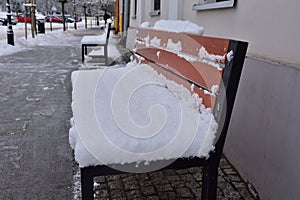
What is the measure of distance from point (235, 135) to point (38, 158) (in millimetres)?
1620

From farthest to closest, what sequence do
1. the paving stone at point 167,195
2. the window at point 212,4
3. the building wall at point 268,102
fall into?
the window at point 212,4
the paving stone at point 167,195
the building wall at point 268,102

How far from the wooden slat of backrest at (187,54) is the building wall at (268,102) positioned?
1.33 feet

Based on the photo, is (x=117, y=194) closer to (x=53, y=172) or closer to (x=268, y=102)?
(x=53, y=172)

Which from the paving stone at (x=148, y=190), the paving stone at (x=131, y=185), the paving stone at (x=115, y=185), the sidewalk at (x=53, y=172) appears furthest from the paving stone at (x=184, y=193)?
the paving stone at (x=115, y=185)

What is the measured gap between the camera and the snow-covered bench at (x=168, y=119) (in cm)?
160

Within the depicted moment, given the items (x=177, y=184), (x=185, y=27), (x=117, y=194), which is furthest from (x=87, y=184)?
(x=185, y=27)

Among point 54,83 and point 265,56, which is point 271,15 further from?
point 54,83

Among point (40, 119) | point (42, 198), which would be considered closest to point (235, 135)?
point (42, 198)

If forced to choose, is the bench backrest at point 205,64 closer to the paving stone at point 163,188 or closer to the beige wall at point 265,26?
the beige wall at point 265,26

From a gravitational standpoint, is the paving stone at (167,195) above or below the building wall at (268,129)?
below

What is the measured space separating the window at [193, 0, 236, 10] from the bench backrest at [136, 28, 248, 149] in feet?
1.80

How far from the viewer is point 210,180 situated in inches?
71.6

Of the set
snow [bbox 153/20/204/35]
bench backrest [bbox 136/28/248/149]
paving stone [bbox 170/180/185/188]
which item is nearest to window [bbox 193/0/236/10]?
snow [bbox 153/20/204/35]

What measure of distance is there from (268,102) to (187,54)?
636 millimetres
